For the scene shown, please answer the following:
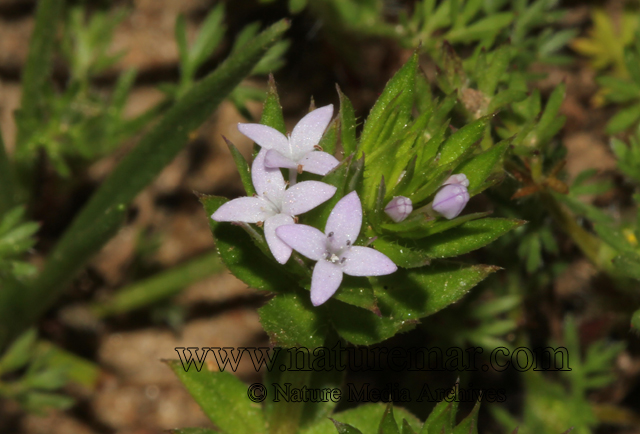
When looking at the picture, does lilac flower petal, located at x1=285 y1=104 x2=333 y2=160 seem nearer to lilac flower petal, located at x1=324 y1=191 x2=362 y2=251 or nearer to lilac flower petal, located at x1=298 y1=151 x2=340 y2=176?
lilac flower petal, located at x1=298 y1=151 x2=340 y2=176

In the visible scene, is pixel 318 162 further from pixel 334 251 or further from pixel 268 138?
pixel 334 251

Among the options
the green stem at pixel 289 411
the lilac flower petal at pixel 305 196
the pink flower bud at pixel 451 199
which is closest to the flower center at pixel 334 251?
the lilac flower petal at pixel 305 196

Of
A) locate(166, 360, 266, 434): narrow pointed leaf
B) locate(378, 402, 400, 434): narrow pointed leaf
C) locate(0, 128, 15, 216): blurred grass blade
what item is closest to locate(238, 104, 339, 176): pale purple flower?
locate(378, 402, 400, 434): narrow pointed leaf

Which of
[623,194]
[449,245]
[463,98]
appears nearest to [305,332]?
[449,245]

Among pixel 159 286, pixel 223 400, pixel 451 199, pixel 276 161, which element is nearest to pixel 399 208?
pixel 451 199

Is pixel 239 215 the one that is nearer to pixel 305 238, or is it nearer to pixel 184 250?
pixel 305 238

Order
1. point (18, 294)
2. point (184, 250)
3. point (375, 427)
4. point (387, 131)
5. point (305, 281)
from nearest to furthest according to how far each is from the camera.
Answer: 1. point (305, 281)
2. point (387, 131)
3. point (375, 427)
4. point (18, 294)
5. point (184, 250)
